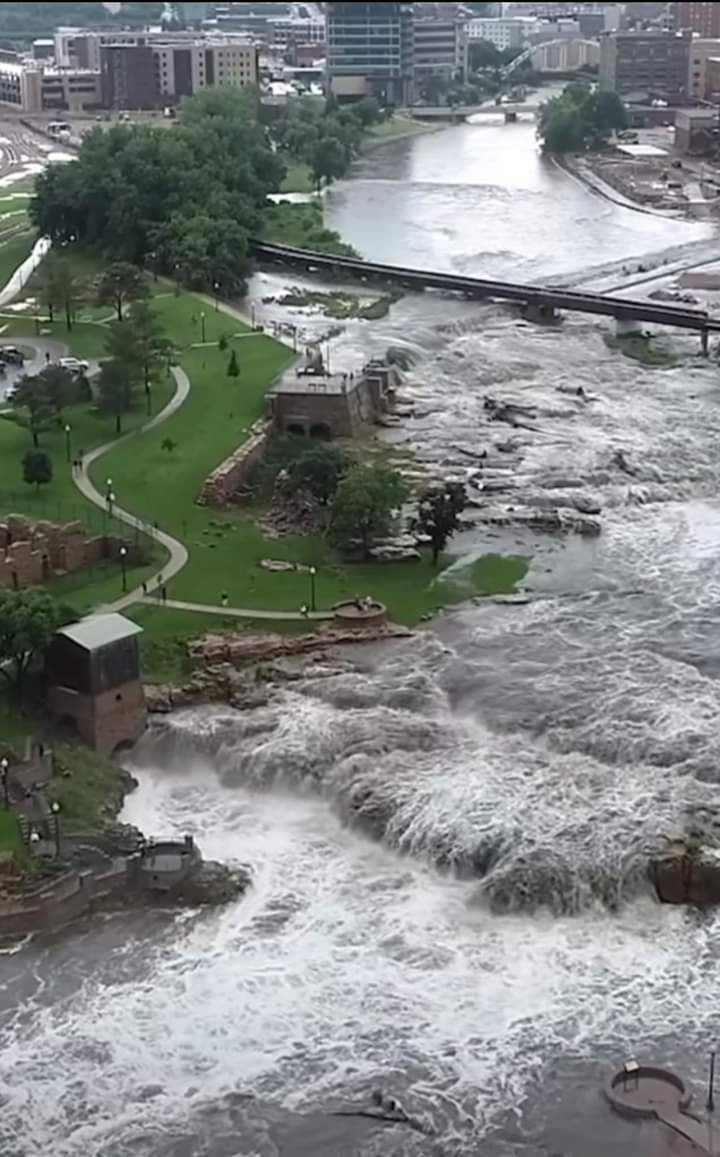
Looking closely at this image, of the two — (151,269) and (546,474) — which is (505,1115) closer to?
(546,474)

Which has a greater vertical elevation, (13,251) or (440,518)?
(13,251)

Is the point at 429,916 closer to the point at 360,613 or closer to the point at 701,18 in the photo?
the point at 360,613

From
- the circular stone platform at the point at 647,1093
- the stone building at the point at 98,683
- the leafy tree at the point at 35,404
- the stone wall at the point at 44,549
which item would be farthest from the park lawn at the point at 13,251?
the circular stone platform at the point at 647,1093

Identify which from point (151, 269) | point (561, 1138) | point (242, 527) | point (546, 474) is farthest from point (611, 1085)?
point (151, 269)

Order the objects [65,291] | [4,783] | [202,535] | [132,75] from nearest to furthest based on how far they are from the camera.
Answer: [4,783] < [202,535] < [65,291] < [132,75]

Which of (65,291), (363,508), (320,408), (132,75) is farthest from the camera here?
(132,75)

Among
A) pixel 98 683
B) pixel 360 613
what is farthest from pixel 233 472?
pixel 98 683

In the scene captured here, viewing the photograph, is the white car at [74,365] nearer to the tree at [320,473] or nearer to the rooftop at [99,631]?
the tree at [320,473]
